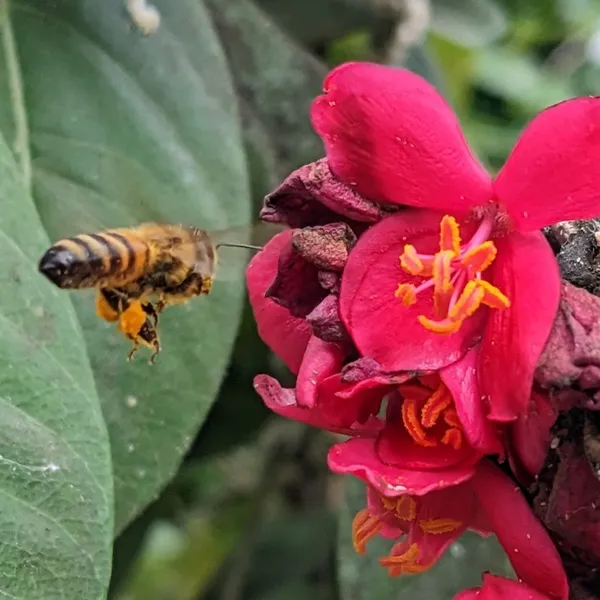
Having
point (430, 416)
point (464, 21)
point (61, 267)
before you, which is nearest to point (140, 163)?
point (61, 267)

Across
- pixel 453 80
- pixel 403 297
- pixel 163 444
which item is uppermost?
pixel 403 297

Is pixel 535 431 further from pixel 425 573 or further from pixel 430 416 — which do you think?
pixel 425 573

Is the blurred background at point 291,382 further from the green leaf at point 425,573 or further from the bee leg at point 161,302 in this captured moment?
the bee leg at point 161,302

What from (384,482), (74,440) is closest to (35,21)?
(74,440)

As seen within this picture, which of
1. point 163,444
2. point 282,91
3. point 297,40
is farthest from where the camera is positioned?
point 297,40

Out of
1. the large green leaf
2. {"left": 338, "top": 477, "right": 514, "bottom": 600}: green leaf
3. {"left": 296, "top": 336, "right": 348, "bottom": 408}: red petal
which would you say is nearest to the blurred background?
{"left": 338, "top": 477, "right": 514, "bottom": 600}: green leaf

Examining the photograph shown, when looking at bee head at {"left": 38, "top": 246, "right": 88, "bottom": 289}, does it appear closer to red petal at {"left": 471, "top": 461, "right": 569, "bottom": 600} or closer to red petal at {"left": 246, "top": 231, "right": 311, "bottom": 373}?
red petal at {"left": 246, "top": 231, "right": 311, "bottom": 373}

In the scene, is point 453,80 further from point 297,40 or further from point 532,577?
point 532,577
